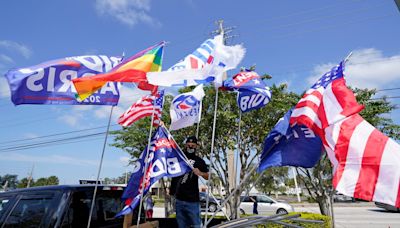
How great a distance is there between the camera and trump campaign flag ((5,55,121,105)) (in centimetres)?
383

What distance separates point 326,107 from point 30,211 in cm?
347

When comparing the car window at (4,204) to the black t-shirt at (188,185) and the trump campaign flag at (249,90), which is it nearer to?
the black t-shirt at (188,185)

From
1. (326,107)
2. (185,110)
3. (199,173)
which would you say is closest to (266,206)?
(185,110)

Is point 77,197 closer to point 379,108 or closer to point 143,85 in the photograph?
point 143,85

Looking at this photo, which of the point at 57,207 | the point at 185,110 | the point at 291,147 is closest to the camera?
the point at 57,207

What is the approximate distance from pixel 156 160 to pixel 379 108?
7517 mm

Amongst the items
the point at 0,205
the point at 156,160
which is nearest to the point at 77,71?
the point at 156,160

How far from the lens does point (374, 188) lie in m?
2.67

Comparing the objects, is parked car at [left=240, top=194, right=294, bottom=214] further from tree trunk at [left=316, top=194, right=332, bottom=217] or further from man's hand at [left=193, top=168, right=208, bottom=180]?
man's hand at [left=193, top=168, right=208, bottom=180]

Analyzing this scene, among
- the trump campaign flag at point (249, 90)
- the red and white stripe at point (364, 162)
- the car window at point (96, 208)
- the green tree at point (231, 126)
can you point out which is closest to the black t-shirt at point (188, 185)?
the car window at point (96, 208)

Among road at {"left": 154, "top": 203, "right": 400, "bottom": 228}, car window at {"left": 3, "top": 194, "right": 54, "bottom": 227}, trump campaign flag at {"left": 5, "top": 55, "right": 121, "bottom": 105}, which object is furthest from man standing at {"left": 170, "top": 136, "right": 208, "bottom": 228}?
road at {"left": 154, "top": 203, "right": 400, "bottom": 228}

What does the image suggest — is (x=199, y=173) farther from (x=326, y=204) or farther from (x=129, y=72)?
(x=326, y=204)

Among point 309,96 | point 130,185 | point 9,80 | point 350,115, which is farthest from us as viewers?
point 130,185

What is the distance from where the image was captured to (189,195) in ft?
14.3
